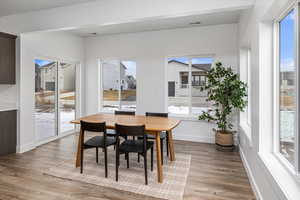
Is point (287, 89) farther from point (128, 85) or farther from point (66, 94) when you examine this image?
point (66, 94)

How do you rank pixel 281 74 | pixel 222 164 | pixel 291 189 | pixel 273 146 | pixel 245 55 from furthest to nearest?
pixel 245 55
pixel 222 164
pixel 273 146
pixel 281 74
pixel 291 189

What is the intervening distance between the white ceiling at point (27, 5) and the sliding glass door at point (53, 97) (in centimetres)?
124

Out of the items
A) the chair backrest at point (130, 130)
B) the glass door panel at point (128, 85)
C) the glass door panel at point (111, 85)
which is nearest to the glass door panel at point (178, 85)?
the glass door panel at point (128, 85)

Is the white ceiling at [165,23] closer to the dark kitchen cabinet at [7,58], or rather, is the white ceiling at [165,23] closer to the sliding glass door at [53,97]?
the sliding glass door at [53,97]

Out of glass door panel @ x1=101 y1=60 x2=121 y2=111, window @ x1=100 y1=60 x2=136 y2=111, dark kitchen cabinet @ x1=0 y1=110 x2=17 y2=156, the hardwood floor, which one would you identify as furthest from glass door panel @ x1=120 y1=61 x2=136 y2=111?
dark kitchen cabinet @ x1=0 y1=110 x2=17 y2=156

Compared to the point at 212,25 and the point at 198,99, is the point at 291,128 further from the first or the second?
the point at 212,25

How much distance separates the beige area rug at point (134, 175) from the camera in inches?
98.1

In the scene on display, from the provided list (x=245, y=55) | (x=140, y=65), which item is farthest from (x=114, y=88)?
(x=245, y=55)

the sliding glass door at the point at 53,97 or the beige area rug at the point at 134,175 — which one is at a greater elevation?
the sliding glass door at the point at 53,97

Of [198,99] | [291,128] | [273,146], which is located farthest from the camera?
[198,99]

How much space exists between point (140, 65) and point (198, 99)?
1.76 metres

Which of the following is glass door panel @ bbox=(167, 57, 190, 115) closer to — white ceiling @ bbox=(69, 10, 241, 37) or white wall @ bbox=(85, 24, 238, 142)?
white wall @ bbox=(85, 24, 238, 142)

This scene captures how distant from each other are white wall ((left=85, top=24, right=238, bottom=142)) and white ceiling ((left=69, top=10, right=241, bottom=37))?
0.22 m

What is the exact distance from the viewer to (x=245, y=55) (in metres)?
3.90
